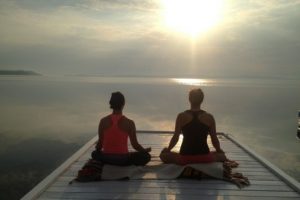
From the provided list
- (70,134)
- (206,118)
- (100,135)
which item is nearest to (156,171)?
(100,135)

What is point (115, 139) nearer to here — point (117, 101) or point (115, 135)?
point (115, 135)

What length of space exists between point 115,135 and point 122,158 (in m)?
0.46

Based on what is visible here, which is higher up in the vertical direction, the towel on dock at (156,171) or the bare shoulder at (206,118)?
the bare shoulder at (206,118)

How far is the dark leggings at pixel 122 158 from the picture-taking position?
6965mm

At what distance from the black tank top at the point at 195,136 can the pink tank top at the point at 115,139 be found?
1102 mm

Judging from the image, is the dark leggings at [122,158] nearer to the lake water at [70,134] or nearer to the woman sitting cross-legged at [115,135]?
the woman sitting cross-legged at [115,135]

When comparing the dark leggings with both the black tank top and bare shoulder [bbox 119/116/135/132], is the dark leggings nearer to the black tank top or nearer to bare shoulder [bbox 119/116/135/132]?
bare shoulder [bbox 119/116/135/132]

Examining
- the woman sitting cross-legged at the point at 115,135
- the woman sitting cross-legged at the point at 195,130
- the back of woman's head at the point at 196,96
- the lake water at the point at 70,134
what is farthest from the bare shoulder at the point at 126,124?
the lake water at the point at 70,134

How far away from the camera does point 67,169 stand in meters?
7.27

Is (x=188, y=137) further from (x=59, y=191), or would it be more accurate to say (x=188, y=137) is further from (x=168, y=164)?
(x=59, y=191)

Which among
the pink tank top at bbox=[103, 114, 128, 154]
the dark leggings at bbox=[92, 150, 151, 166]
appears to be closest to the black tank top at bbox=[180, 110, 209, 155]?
the dark leggings at bbox=[92, 150, 151, 166]

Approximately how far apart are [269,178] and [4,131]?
17.1 m

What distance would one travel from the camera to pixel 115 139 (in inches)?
272

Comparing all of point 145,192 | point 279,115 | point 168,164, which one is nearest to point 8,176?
point 168,164
